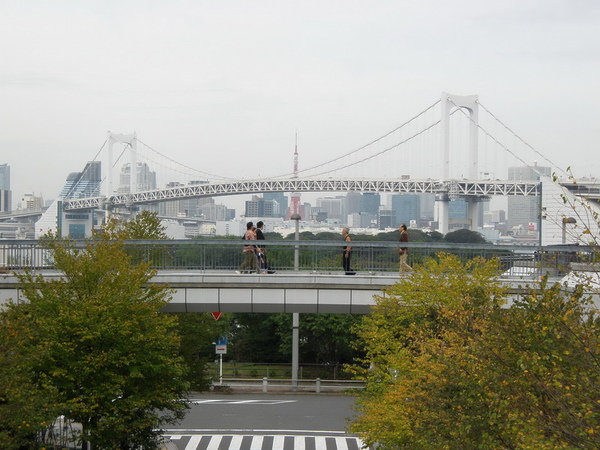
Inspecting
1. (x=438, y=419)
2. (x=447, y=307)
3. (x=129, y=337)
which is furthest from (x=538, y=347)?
(x=129, y=337)

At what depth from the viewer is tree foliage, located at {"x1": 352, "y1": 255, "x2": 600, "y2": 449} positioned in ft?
28.8

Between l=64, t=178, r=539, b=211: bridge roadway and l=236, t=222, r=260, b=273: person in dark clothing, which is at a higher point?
l=64, t=178, r=539, b=211: bridge roadway

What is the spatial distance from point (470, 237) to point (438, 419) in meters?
85.6

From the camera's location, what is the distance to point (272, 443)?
2591 centimetres

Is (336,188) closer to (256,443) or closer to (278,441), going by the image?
(278,441)

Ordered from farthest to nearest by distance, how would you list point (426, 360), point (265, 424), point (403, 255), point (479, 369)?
point (265, 424) → point (403, 255) → point (426, 360) → point (479, 369)

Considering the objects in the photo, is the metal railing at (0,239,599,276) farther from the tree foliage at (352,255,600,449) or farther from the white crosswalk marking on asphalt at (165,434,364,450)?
the white crosswalk marking on asphalt at (165,434,364,450)

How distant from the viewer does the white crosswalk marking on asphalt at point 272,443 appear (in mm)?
25312

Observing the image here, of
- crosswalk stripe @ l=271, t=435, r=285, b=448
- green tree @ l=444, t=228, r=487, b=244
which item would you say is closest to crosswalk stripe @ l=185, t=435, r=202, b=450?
crosswalk stripe @ l=271, t=435, r=285, b=448

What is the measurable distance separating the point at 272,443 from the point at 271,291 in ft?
23.2

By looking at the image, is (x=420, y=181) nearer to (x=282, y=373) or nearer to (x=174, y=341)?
(x=282, y=373)

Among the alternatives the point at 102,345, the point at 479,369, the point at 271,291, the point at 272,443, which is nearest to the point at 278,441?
the point at 272,443

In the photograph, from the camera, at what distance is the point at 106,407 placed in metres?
16.9

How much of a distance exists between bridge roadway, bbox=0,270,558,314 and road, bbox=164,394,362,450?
5.34 metres
